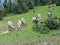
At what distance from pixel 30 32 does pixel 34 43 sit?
19.1 feet

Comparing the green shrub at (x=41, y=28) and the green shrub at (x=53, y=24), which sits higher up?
the green shrub at (x=53, y=24)

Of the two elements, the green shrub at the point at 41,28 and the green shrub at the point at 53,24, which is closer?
the green shrub at the point at 41,28

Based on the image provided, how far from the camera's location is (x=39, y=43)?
23.1 meters

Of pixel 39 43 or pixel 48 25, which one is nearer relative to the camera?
pixel 39 43

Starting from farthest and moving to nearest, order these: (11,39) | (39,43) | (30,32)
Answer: (30,32)
(11,39)
(39,43)

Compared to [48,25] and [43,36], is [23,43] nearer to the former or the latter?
[43,36]

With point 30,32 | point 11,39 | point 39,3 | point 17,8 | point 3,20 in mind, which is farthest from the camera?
point 39,3

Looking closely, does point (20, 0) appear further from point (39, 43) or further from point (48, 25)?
point (39, 43)

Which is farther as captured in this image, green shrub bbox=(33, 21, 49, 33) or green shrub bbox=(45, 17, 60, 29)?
green shrub bbox=(45, 17, 60, 29)

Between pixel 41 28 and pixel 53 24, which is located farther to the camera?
pixel 53 24

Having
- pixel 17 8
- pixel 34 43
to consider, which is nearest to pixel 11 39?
pixel 34 43

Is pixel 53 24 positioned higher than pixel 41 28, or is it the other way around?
pixel 53 24

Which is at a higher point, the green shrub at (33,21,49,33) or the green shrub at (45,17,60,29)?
the green shrub at (45,17,60,29)

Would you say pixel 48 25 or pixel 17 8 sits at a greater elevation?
pixel 48 25
